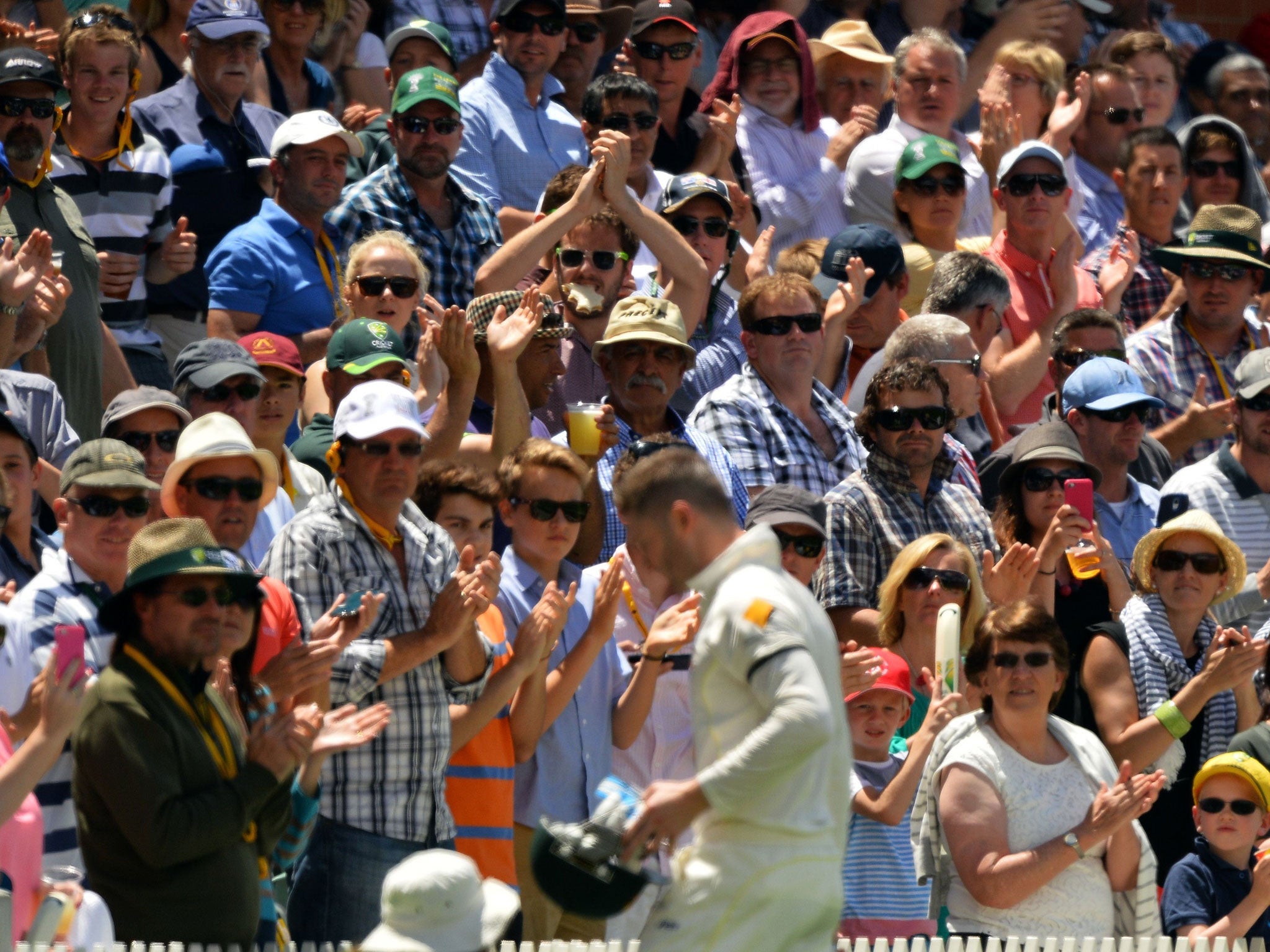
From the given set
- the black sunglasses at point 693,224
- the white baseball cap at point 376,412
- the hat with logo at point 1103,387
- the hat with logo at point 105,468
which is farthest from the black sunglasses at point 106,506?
the hat with logo at point 1103,387

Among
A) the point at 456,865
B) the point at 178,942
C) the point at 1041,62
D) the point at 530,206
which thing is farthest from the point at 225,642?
the point at 1041,62

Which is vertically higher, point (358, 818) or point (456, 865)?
point (456, 865)

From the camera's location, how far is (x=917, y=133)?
10523 mm

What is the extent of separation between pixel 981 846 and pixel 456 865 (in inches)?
92.7

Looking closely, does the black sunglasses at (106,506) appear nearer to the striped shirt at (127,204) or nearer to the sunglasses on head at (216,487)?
the sunglasses on head at (216,487)

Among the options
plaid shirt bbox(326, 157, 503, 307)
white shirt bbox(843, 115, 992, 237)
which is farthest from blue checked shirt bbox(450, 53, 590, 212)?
white shirt bbox(843, 115, 992, 237)

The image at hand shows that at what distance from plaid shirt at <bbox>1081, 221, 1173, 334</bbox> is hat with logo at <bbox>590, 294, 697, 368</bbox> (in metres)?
3.38

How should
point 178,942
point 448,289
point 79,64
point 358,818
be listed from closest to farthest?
point 178,942
point 358,818
point 79,64
point 448,289

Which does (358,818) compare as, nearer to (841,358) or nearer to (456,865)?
(456,865)

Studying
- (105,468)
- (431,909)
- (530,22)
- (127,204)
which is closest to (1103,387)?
(530,22)

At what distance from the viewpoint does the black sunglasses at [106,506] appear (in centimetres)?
581

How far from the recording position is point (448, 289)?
8664 mm

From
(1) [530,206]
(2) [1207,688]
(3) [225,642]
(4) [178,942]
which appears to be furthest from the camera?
(1) [530,206]

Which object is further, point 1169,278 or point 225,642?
point 1169,278
